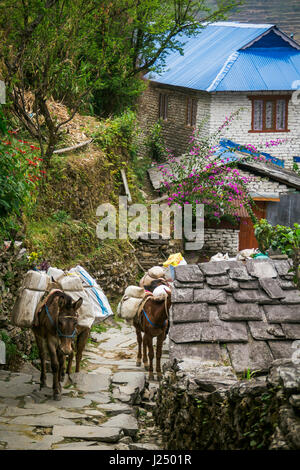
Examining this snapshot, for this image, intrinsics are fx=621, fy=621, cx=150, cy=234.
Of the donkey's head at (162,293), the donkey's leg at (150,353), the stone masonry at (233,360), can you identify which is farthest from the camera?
the donkey's leg at (150,353)

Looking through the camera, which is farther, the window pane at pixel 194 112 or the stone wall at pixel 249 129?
the window pane at pixel 194 112

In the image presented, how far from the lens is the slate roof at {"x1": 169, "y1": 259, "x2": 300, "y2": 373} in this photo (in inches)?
237

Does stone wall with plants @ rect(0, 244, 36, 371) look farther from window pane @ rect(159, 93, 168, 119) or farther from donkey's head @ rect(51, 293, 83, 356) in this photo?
window pane @ rect(159, 93, 168, 119)

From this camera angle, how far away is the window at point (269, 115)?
27.4 metres

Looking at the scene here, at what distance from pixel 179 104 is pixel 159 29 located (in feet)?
23.8

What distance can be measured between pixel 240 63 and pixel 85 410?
2229 centimetres

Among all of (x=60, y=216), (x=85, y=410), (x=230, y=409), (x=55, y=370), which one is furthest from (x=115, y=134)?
(x=230, y=409)

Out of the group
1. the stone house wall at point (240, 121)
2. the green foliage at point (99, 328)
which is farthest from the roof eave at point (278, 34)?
the green foliage at point (99, 328)

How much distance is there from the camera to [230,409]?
5000 millimetres

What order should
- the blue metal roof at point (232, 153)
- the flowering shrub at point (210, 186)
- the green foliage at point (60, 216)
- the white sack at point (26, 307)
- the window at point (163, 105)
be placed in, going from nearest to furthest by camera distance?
the white sack at point (26, 307)
the green foliage at point (60, 216)
the flowering shrub at point (210, 186)
the blue metal roof at point (232, 153)
the window at point (163, 105)

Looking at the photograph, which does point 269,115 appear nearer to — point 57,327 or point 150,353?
point 150,353

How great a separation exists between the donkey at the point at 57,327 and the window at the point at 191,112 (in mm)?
20923

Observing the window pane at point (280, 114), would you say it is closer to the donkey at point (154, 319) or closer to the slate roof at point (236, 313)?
the donkey at point (154, 319)

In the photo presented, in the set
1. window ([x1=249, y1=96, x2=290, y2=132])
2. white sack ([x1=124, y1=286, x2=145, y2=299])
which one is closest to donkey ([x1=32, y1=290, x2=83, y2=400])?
white sack ([x1=124, y1=286, x2=145, y2=299])
